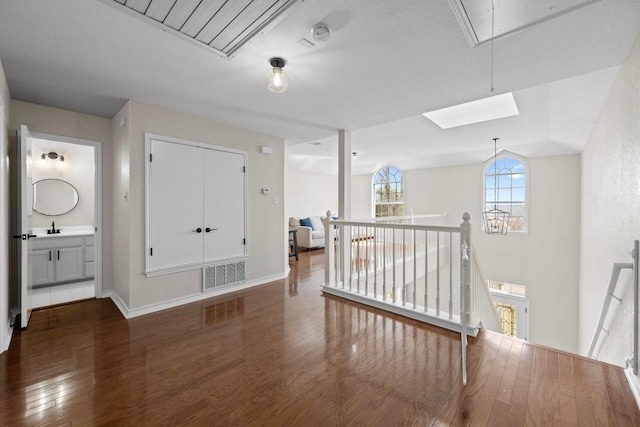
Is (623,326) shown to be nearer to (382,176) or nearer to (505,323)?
(505,323)

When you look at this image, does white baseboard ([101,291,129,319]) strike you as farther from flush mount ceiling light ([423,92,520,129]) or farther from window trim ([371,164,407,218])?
window trim ([371,164,407,218])

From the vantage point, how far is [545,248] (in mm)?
6047

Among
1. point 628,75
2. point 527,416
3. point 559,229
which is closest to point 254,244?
point 527,416

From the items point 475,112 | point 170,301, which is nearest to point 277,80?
point 170,301

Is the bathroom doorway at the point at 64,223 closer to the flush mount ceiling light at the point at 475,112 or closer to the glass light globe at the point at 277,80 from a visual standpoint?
the glass light globe at the point at 277,80

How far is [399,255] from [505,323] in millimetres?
4065

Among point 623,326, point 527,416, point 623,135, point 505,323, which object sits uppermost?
point 623,135

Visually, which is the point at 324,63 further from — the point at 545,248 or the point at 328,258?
the point at 545,248

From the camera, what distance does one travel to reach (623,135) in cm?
221

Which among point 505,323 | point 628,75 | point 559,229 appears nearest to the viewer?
point 628,75

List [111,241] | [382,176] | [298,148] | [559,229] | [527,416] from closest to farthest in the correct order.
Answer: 1. [527,416]
2. [111,241]
3. [559,229]
4. [298,148]
5. [382,176]

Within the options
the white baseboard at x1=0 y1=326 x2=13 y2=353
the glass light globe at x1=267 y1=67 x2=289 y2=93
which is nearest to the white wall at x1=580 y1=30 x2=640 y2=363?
the glass light globe at x1=267 y1=67 x2=289 y2=93

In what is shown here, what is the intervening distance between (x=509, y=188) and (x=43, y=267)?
29.4ft

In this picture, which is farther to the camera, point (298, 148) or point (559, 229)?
point (298, 148)
